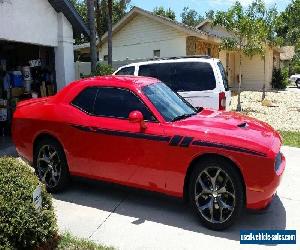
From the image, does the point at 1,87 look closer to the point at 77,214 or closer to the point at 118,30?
the point at 77,214

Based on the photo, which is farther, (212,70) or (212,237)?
(212,70)

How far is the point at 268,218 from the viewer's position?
5379mm

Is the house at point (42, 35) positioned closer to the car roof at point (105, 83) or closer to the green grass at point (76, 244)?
the car roof at point (105, 83)

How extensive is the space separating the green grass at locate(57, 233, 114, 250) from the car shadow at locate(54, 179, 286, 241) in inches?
32.2

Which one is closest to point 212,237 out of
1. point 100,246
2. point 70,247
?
point 100,246

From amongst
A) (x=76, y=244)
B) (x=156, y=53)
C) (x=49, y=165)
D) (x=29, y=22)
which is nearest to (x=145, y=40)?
(x=156, y=53)

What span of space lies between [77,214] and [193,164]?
1.76m

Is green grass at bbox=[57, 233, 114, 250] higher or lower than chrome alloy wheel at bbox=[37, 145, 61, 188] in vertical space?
lower

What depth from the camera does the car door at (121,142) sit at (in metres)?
5.33

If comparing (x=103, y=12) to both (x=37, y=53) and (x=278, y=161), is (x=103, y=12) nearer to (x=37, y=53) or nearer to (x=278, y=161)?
(x=37, y=53)

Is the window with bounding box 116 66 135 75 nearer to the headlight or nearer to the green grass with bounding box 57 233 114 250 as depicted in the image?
the headlight

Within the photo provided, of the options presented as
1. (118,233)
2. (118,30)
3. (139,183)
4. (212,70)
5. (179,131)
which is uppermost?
(118,30)

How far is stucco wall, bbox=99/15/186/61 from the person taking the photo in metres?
22.9

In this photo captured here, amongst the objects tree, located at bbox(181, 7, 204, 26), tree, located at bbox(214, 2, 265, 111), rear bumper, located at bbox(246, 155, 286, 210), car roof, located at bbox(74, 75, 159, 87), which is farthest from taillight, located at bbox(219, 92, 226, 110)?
tree, located at bbox(181, 7, 204, 26)
